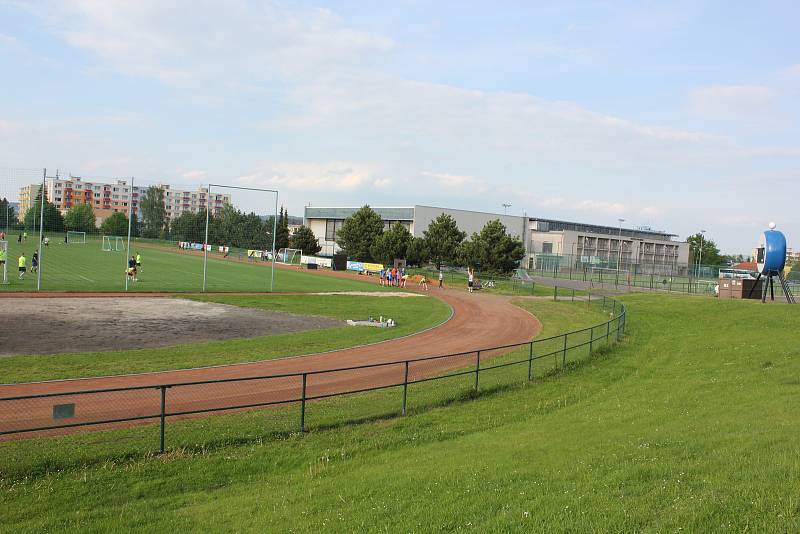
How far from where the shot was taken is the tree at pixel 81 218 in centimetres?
6426

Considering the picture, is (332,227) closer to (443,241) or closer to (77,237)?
(443,241)

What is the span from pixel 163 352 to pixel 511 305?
28134 millimetres

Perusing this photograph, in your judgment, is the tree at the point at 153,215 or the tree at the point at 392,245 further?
the tree at the point at 392,245

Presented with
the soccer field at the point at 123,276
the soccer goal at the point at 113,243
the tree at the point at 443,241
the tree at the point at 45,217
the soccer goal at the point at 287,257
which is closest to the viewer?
the soccer field at the point at 123,276

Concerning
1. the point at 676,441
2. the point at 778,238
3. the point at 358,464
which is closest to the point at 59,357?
the point at 358,464

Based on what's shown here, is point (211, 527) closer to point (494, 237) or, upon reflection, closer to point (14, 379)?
point (14, 379)

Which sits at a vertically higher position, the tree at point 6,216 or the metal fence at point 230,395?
the tree at point 6,216

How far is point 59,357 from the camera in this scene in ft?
62.2

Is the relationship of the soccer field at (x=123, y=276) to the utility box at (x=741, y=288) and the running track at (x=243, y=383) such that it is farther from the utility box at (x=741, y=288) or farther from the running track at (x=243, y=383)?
the utility box at (x=741, y=288)

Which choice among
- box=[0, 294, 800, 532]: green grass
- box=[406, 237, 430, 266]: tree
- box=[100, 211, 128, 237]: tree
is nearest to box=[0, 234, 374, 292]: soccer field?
box=[100, 211, 128, 237]: tree

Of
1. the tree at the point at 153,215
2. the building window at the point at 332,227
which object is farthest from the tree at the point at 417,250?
the building window at the point at 332,227

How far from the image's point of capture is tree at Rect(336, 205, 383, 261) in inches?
3196

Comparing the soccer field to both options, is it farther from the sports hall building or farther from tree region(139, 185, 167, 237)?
the sports hall building

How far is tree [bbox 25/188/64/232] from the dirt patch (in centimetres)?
1239
